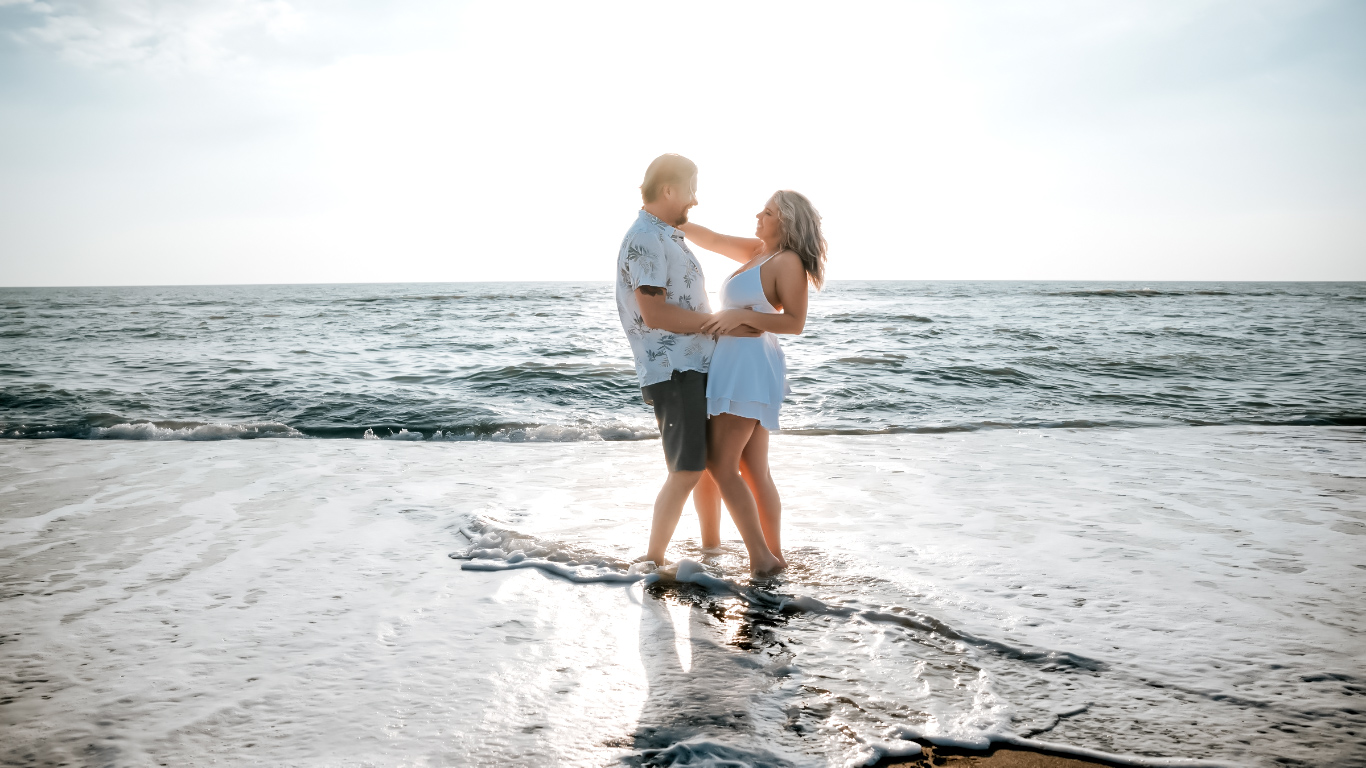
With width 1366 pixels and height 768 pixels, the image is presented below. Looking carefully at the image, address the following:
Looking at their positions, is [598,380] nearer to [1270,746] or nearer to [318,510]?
[318,510]

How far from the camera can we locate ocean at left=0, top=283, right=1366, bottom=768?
2250 millimetres

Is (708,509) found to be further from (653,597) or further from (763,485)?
(653,597)

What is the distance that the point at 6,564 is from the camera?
3820 mm

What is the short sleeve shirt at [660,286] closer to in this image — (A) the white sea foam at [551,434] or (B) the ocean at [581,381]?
(A) the white sea foam at [551,434]

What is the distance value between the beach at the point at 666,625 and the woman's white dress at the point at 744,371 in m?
0.85

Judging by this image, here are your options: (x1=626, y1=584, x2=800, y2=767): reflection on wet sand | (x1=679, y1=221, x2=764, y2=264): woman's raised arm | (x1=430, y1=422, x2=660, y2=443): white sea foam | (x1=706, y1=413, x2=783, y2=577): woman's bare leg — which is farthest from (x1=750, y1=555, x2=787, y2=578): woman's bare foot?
(x1=430, y1=422, x2=660, y2=443): white sea foam

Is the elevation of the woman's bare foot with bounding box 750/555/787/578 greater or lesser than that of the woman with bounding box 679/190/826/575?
lesser

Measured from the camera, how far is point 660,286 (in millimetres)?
3283

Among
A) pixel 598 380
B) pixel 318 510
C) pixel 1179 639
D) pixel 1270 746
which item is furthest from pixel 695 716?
pixel 598 380

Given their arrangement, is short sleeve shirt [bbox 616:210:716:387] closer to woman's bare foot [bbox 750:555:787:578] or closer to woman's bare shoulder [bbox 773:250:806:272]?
woman's bare shoulder [bbox 773:250:806:272]

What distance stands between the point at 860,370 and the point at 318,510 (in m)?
9.73

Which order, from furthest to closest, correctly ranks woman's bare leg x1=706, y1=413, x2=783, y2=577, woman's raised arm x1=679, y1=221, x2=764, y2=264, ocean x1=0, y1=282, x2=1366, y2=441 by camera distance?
ocean x1=0, y1=282, x2=1366, y2=441, woman's raised arm x1=679, y1=221, x2=764, y2=264, woman's bare leg x1=706, y1=413, x2=783, y2=577

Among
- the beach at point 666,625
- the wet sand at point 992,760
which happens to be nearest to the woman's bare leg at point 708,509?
the beach at point 666,625

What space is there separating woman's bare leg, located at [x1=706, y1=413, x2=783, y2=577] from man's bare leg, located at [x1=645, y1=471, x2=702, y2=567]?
12cm
